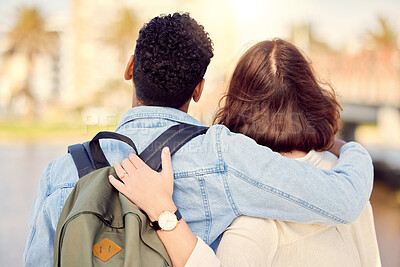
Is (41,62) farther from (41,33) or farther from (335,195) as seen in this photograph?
(335,195)

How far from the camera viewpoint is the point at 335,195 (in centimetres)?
147

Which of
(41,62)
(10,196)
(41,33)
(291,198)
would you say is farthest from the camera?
(41,62)

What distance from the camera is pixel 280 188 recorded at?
56.2 inches

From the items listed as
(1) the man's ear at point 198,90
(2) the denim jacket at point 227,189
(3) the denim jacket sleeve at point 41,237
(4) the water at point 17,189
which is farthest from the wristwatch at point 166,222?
(4) the water at point 17,189

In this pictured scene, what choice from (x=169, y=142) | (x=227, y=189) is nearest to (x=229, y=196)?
(x=227, y=189)

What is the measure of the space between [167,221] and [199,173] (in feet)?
0.63

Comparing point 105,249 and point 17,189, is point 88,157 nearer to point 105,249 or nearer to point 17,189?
point 105,249

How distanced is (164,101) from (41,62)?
49.3 metres

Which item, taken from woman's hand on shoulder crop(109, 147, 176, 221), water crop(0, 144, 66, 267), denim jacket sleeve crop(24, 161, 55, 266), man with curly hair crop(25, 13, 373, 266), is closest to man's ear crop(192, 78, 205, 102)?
man with curly hair crop(25, 13, 373, 266)

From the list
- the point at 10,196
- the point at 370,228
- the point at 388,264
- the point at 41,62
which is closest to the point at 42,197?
the point at 370,228

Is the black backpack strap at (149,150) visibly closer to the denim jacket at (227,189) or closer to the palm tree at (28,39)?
the denim jacket at (227,189)

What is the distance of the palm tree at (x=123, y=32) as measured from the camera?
3703cm

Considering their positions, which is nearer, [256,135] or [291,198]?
[291,198]

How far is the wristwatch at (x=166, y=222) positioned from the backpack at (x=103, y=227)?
23 mm
